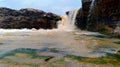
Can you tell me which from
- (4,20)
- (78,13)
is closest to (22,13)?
(4,20)

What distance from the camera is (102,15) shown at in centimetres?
2533

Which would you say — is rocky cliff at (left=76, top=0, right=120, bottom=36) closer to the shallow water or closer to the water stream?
the water stream

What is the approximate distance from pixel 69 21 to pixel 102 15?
34.6 ft

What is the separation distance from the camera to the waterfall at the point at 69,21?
33516 millimetres

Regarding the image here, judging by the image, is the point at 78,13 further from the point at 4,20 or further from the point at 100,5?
the point at 4,20

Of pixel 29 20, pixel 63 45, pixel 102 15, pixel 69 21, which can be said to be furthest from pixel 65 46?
pixel 29 20

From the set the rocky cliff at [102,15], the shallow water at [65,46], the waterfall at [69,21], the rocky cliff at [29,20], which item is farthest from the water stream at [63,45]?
the rocky cliff at [29,20]

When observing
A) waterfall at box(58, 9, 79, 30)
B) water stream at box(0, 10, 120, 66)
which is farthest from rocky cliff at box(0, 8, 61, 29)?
water stream at box(0, 10, 120, 66)

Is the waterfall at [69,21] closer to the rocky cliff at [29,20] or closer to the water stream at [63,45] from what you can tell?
the rocky cliff at [29,20]

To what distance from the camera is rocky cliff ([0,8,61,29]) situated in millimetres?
38906

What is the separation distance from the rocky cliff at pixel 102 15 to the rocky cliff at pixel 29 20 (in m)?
9.10

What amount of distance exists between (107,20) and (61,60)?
1820 centimetres

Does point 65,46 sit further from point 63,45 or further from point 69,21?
point 69,21

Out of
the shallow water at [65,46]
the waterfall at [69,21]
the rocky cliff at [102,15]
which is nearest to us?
the shallow water at [65,46]
